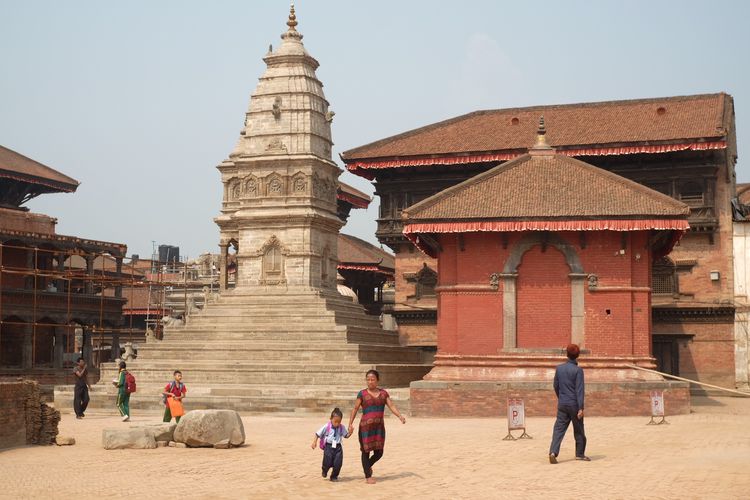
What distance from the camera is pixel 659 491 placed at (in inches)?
584

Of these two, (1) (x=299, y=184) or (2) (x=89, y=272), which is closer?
(1) (x=299, y=184)

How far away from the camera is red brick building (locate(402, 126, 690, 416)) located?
1197 inches

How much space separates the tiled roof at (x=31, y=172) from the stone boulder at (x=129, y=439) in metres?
41.9

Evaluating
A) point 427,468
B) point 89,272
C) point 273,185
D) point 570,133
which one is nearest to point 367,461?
point 427,468

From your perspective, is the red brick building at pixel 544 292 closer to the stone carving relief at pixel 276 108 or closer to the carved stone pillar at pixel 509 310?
the carved stone pillar at pixel 509 310

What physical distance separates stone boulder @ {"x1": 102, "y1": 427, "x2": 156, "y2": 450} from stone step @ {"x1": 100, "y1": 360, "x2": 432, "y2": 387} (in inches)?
689

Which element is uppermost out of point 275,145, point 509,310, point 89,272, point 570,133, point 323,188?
point 570,133

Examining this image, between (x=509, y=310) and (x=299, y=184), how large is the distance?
1794cm

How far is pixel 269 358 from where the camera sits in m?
41.3

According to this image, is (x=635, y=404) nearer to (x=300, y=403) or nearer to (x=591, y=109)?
(x=300, y=403)

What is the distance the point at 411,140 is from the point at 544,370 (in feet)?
73.0

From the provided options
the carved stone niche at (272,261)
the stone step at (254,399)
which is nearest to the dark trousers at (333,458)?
the stone step at (254,399)

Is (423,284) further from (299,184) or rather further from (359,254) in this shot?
(359,254)

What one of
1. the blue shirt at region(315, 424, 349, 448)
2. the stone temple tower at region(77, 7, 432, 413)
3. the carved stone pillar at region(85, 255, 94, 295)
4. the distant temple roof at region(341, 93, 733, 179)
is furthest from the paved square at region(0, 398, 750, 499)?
the carved stone pillar at region(85, 255, 94, 295)
